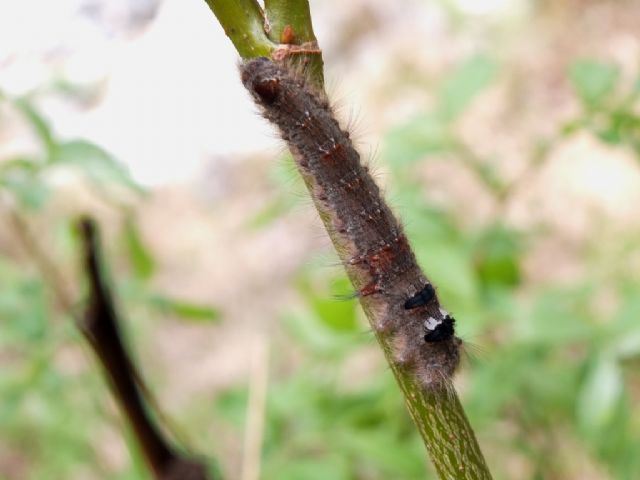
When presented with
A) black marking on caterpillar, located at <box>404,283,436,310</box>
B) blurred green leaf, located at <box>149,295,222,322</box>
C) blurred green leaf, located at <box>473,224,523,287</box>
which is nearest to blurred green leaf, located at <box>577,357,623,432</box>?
blurred green leaf, located at <box>473,224,523,287</box>

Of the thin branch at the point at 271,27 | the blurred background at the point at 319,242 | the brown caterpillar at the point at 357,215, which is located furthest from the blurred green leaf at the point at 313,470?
the thin branch at the point at 271,27

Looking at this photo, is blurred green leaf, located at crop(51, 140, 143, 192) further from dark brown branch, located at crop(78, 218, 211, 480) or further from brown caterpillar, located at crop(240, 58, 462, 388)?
brown caterpillar, located at crop(240, 58, 462, 388)

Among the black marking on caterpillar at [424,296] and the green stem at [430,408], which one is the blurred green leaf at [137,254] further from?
the green stem at [430,408]

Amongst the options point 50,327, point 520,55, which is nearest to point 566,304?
point 50,327

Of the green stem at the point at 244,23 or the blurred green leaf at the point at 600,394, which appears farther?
the blurred green leaf at the point at 600,394

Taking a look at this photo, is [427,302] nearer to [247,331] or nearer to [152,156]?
[247,331]

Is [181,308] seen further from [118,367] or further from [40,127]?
[118,367]

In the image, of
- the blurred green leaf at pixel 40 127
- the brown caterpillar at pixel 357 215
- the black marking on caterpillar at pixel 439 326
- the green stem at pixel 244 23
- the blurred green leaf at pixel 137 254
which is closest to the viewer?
the green stem at pixel 244 23
